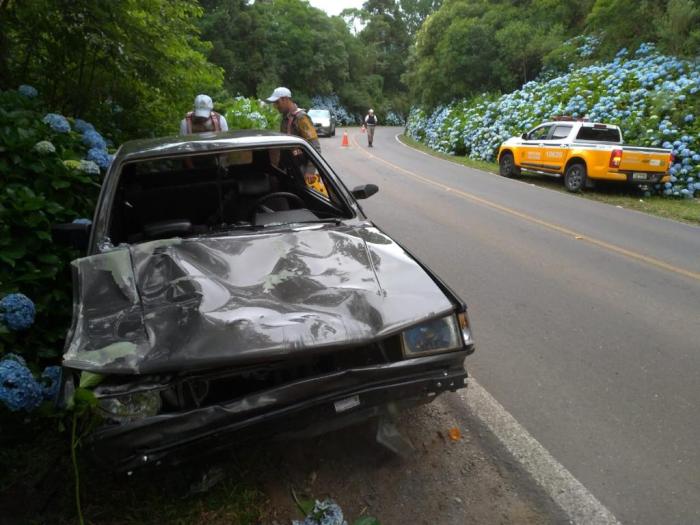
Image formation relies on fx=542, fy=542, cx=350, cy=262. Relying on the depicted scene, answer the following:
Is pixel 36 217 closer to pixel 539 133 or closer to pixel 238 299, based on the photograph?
pixel 238 299

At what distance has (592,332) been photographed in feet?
15.0

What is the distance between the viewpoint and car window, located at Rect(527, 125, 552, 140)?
14.4 metres

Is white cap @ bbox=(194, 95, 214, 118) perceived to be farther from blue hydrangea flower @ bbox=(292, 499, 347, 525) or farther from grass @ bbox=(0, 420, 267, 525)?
blue hydrangea flower @ bbox=(292, 499, 347, 525)

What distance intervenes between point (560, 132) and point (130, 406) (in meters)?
13.6

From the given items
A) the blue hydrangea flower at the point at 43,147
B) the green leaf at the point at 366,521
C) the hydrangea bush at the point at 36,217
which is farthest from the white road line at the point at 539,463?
the blue hydrangea flower at the point at 43,147

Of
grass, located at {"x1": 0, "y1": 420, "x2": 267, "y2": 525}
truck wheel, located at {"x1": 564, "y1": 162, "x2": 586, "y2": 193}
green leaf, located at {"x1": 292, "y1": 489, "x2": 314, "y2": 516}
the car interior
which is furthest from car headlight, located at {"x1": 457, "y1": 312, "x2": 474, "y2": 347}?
truck wheel, located at {"x1": 564, "y1": 162, "x2": 586, "y2": 193}

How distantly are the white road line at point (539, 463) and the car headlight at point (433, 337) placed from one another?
0.84 meters

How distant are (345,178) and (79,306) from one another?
12.3m

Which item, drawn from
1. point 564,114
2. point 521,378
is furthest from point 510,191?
point 521,378

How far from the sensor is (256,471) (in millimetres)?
2797

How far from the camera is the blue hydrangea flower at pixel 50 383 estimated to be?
298cm

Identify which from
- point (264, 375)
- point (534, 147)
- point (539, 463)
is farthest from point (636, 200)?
point (264, 375)

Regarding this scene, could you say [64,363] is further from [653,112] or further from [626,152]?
[653,112]

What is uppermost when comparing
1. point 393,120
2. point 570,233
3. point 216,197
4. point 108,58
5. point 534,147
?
point 108,58
